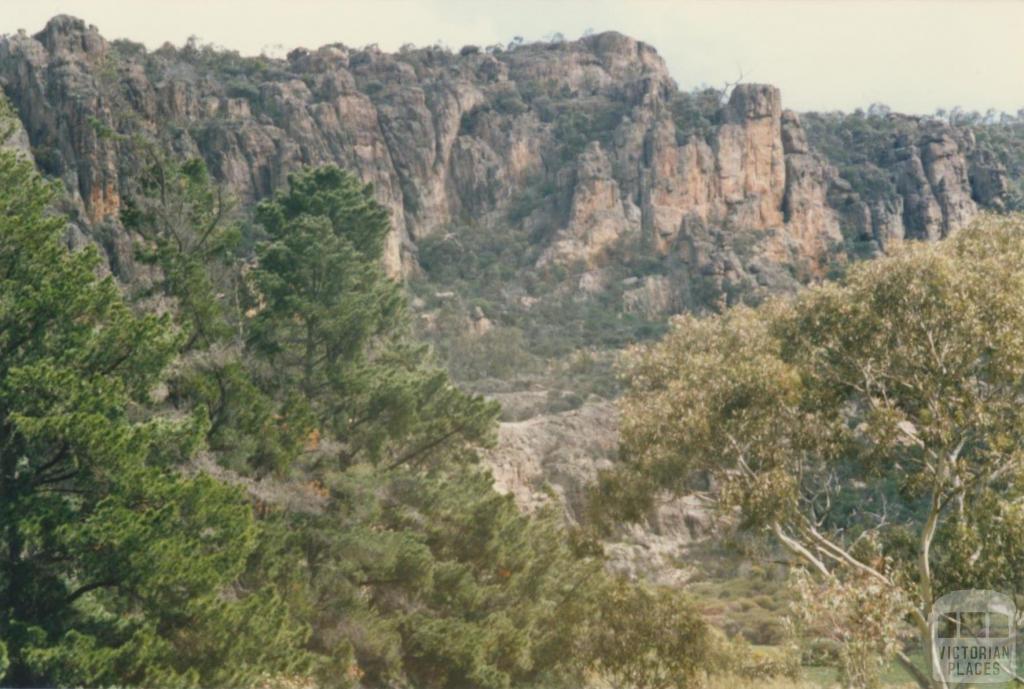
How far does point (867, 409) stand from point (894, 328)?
1.60 metres

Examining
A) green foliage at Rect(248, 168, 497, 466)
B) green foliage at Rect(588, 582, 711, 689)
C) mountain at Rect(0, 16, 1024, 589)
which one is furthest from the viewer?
mountain at Rect(0, 16, 1024, 589)

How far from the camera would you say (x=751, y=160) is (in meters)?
113

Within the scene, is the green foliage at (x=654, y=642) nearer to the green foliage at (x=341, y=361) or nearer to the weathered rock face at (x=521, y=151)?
the green foliage at (x=341, y=361)

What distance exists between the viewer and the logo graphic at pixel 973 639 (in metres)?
15.0

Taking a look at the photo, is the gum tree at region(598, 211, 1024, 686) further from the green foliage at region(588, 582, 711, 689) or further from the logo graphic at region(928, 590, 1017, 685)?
the green foliage at region(588, 582, 711, 689)

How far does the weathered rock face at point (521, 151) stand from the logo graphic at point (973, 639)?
81563mm

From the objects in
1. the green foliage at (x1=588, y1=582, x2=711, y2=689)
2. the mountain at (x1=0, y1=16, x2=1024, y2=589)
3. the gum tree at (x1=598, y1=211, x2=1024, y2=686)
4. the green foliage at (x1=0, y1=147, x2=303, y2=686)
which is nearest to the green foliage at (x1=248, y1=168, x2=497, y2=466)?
the green foliage at (x1=0, y1=147, x2=303, y2=686)

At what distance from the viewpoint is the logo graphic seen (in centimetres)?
1495

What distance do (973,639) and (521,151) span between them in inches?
4437

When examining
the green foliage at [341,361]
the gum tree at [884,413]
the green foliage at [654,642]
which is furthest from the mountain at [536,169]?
the gum tree at [884,413]

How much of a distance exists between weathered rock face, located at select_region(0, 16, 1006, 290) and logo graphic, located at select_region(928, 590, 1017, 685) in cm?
8156

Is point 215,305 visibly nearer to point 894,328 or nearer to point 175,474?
point 175,474

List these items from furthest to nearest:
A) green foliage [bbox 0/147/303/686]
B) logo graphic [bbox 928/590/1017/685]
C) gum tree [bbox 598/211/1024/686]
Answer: green foliage [bbox 0/147/303/686]
gum tree [bbox 598/211/1024/686]
logo graphic [bbox 928/590/1017/685]

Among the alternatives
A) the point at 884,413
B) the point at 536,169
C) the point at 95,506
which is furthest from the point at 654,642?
the point at 536,169
